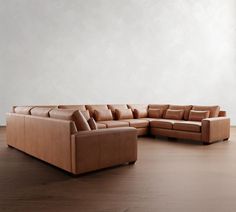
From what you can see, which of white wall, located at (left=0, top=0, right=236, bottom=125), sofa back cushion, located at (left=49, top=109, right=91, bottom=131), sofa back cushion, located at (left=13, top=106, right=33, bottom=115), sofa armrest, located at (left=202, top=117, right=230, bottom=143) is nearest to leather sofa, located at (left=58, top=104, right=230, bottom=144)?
sofa armrest, located at (left=202, top=117, right=230, bottom=143)

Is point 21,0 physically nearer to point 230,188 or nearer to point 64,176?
point 64,176

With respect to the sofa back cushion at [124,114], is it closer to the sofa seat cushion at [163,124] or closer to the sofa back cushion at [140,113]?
the sofa back cushion at [140,113]

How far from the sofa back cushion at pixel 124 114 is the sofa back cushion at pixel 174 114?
0.91 meters

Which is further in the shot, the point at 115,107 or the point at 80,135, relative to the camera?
the point at 115,107

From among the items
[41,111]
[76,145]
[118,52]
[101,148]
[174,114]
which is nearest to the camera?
[76,145]

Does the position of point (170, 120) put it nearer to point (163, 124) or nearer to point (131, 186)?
point (163, 124)

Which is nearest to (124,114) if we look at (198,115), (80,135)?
(198,115)

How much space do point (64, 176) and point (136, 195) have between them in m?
1.05

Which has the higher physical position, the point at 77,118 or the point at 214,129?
the point at 77,118

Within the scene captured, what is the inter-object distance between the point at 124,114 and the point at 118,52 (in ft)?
8.47

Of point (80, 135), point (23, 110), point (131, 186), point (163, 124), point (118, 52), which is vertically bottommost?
point (131, 186)

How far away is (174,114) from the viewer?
644 centimetres

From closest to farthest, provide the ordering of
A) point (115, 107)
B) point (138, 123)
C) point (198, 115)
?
1. point (198, 115)
2. point (138, 123)
3. point (115, 107)

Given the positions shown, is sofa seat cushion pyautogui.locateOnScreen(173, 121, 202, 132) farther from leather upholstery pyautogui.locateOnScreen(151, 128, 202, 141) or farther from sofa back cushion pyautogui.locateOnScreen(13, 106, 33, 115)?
sofa back cushion pyautogui.locateOnScreen(13, 106, 33, 115)
